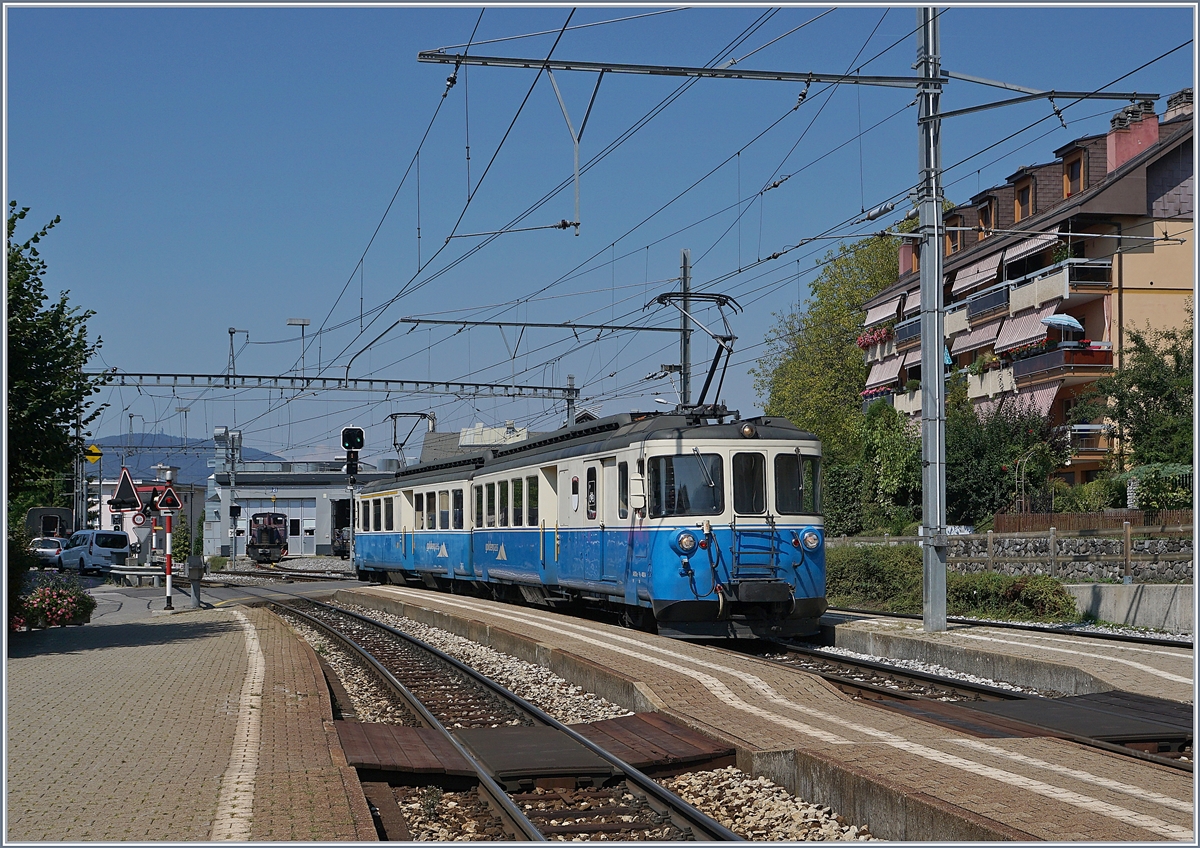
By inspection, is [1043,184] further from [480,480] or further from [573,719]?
[573,719]

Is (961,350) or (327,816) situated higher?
(961,350)

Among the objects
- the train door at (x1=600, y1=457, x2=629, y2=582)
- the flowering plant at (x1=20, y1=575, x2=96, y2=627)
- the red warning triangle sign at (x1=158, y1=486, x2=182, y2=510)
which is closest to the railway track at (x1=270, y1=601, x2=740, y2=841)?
the train door at (x1=600, y1=457, x2=629, y2=582)

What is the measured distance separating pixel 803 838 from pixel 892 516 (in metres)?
34.5

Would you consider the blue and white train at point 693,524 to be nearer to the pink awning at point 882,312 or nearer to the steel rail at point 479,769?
the steel rail at point 479,769

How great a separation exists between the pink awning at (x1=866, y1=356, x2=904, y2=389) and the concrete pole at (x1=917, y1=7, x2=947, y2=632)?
38.8m

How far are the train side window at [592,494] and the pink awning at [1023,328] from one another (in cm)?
2630

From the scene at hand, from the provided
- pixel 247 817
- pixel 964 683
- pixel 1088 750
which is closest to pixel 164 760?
pixel 247 817

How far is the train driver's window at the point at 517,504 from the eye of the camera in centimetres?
2246

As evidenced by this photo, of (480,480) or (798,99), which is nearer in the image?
(798,99)

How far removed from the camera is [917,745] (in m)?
8.41

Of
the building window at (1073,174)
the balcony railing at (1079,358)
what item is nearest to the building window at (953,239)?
the building window at (1073,174)

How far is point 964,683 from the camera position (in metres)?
12.5

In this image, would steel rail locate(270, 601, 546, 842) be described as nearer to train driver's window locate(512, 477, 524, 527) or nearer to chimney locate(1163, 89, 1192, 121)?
train driver's window locate(512, 477, 524, 527)

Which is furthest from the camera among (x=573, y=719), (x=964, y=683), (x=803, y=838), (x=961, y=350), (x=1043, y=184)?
(x=961, y=350)
